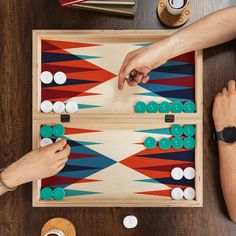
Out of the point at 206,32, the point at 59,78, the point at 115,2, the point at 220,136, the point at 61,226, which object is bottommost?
the point at 61,226

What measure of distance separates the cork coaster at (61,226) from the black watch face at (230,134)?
641 mm

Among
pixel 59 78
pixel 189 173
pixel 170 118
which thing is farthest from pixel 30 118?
pixel 189 173

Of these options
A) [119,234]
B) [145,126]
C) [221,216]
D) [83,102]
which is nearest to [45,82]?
[83,102]

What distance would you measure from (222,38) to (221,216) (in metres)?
0.64

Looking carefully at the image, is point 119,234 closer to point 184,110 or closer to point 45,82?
point 184,110

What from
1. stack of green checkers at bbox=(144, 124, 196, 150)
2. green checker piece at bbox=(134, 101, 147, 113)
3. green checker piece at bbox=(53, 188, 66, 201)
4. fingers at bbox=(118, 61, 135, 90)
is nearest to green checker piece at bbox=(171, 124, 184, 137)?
stack of green checkers at bbox=(144, 124, 196, 150)

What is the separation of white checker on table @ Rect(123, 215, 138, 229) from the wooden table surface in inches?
0.7

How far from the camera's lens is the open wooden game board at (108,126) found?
50.9 inches

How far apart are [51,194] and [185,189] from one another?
0.49 metres

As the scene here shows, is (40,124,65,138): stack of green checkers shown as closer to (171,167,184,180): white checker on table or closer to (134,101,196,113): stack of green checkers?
(134,101,196,113): stack of green checkers

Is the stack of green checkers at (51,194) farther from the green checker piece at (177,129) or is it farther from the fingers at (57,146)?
the green checker piece at (177,129)

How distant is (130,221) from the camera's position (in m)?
1.30

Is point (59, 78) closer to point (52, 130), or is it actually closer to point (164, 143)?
point (52, 130)

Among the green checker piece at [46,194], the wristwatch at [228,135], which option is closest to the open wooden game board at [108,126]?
the green checker piece at [46,194]
